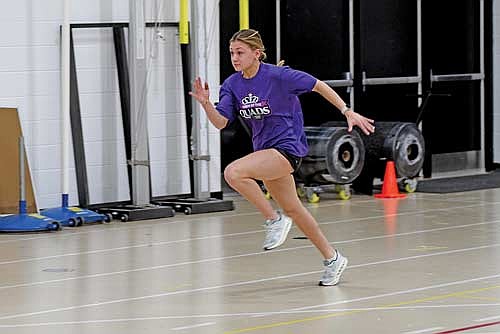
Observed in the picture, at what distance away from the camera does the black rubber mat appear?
15.2m

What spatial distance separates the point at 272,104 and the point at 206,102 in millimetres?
549

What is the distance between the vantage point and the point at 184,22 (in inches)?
514

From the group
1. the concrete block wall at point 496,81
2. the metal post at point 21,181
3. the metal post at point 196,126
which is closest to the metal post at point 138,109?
the metal post at point 196,126

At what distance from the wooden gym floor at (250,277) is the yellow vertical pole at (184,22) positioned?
1955mm

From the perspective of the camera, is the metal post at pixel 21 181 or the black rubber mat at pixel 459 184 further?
the black rubber mat at pixel 459 184

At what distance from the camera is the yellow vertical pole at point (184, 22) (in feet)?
42.8

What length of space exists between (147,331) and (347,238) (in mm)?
4389

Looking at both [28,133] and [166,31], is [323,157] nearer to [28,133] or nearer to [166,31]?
[166,31]

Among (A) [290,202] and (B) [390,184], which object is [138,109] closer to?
(B) [390,184]

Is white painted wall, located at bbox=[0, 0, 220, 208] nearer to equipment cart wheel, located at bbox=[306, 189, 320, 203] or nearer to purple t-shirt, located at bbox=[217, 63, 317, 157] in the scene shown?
equipment cart wheel, located at bbox=[306, 189, 320, 203]

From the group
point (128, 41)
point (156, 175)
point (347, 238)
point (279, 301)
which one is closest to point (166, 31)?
point (128, 41)

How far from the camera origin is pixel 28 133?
12656mm

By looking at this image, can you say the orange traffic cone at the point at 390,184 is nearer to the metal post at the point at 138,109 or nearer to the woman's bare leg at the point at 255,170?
the metal post at the point at 138,109

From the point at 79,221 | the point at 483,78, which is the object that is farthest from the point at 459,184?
the point at 79,221
